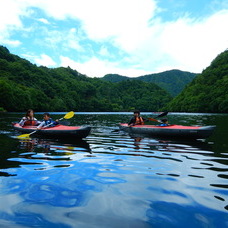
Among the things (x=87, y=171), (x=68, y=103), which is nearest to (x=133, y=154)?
(x=87, y=171)

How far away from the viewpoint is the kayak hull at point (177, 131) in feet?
35.9

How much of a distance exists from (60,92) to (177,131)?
111962 mm

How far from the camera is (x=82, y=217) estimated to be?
3.22 m

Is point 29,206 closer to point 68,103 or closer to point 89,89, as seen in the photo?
point 68,103

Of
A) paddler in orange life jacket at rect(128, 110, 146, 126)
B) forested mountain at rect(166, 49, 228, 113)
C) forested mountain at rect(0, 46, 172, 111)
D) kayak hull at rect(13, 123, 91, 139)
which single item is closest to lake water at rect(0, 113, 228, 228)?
kayak hull at rect(13, 123, 91, 139)

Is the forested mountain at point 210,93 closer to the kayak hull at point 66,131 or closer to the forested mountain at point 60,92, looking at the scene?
the forested mountain at point 60,92

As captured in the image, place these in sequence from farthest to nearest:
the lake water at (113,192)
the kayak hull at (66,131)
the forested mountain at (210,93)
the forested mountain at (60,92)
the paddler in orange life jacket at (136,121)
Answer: the forested mountain at (210,93) < the forested mountain at (60,92) < the paddler in orange life jacket at (136,121) < the kayak hull at (66,131) < the lake water at (113,192)

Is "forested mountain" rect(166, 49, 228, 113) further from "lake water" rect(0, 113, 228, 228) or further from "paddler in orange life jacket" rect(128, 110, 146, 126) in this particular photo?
"lake water" rect(0, 113, 228, 228)

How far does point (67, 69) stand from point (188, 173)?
19336 cm

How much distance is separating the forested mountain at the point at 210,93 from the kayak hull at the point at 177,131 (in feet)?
244

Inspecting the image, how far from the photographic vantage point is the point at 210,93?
315ft

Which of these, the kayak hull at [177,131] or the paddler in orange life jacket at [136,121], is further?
the paddler in orange life jacket at [136,121]

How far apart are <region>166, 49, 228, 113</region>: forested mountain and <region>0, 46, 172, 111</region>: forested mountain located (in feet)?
130

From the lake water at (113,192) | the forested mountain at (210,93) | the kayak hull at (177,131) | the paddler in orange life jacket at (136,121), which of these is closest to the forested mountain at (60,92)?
the forested mountain at (210,93)
